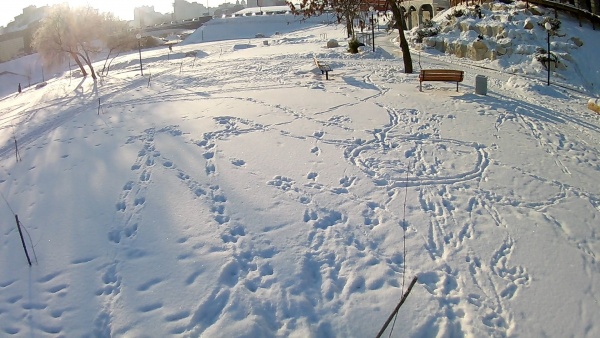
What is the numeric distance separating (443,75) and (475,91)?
1.14 meters

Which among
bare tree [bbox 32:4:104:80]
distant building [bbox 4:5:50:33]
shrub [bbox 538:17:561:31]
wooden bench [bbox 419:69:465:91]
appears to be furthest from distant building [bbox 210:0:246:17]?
wooden bench [bbox 419:69:465:91]

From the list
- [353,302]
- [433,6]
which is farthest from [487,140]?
[433,6]

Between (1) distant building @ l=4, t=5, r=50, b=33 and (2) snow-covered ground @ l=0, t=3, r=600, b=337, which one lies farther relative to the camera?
(1) distant building @ l=4, t=5, r=50, b=33

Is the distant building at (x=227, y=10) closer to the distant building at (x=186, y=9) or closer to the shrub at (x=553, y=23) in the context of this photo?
the distant building at (x=186, y=9)

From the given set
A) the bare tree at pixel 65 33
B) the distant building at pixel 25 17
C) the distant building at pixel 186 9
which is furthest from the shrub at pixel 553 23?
the distant building at pixel 186 9

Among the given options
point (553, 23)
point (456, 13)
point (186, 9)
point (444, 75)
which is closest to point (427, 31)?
point (456, 13)

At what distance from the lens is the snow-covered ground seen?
192 inches

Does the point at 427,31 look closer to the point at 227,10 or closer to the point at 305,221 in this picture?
the point at 305,221

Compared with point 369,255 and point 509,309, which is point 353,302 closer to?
point 369,255

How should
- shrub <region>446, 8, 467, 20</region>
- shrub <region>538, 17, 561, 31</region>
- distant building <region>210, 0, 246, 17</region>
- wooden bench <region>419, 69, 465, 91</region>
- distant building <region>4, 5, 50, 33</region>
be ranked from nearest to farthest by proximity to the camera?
wooden bench <region>419, 69, 465, 91</region> → shrub <region>538, 17, 561, 31</region> → shrub <region>446, 8, 467, 20</region> → distant building <region>4, 5, 50, 33</region> → distant building <region>210, 0, 246, 17</region>

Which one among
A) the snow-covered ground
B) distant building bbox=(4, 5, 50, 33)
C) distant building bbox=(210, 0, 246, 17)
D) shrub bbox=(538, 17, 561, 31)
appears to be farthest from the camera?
distant building bbox=(210, 0, 246, 17)

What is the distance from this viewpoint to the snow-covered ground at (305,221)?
192 inches

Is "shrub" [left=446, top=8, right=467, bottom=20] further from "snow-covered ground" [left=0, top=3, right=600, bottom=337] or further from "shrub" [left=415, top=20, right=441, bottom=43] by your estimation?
→ "snow-covered ground" [left=0, top=3, right=600, bottom=337]

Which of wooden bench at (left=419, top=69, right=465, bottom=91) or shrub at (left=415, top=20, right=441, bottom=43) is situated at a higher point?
shrub at (left=415, top=20, right=441, bottom=43)
